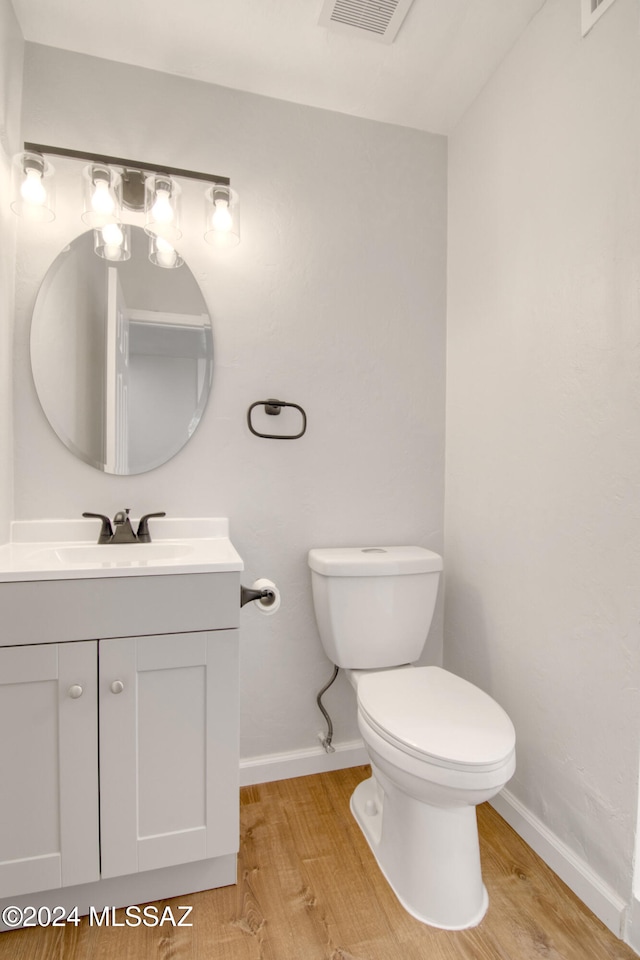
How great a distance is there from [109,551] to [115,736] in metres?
0.51

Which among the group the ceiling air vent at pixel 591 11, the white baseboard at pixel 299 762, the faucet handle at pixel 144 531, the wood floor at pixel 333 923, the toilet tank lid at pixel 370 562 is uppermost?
the ceiling air vent at pixel 591 11

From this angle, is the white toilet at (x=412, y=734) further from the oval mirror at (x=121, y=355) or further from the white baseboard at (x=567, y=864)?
the oval mirror at (x=121, y=355)

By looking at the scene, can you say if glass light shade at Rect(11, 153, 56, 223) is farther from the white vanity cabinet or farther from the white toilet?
the white toilet

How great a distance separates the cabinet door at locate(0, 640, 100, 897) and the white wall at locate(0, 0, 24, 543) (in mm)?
483

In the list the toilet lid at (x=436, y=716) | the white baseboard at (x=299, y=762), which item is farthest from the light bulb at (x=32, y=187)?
the white baseboard at (x=299, y=762)

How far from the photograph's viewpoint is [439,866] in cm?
124

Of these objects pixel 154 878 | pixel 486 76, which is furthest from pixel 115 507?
pixel 486 76

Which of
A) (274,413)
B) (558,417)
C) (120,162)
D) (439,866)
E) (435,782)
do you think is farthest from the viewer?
(274,413)

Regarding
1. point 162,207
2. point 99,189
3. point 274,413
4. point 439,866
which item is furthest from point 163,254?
point 439,866

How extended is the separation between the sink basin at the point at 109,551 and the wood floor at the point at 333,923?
0.83 metres

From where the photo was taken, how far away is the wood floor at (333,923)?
1.14 metres

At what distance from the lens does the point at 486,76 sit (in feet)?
5.51

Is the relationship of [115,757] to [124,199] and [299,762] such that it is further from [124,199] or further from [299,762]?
[124,199]

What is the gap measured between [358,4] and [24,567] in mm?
1689
